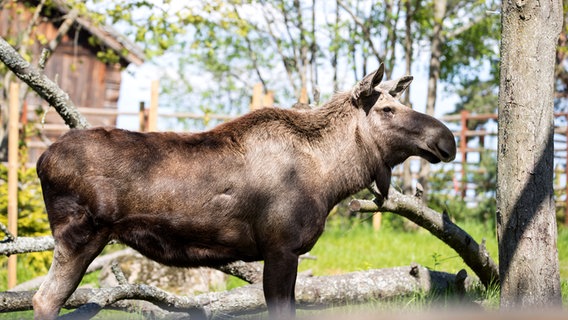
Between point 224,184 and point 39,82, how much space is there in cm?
249

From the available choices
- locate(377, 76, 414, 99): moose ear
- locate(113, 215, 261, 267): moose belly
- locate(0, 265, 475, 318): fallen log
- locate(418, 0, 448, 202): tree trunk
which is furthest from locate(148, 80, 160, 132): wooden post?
locate(113, 215, 261, 267): moose belly

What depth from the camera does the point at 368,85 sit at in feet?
18.5

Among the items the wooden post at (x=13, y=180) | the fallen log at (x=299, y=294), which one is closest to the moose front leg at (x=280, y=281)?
the fallen log at (x=299, y=294)

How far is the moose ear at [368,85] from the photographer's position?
5637 millimetres

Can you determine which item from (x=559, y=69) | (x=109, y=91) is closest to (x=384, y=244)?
(x=559, y=69)

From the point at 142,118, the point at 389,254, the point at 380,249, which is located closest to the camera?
the point at 389,254

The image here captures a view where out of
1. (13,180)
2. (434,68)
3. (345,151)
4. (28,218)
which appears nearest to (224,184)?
(345,151)

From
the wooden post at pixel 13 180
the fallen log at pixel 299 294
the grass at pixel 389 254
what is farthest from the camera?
the wooden post at pixel 13 180

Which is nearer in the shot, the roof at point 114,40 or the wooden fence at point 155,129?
the wooden fence at point 155,129

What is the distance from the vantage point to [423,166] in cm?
1580

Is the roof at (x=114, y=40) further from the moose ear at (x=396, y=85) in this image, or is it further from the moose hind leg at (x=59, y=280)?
the moose hind leg at (x=59, y=280)

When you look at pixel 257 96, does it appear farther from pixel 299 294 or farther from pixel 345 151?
pixel 345 151

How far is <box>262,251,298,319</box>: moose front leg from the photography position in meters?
5.05

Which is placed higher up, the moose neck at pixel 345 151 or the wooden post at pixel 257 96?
the wooden post at pixel 257 96
